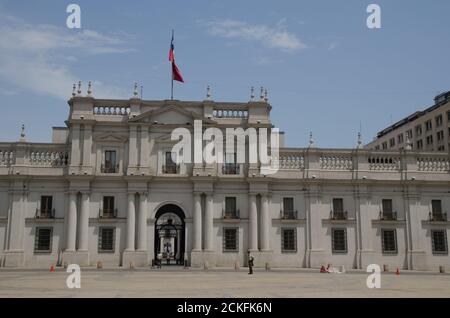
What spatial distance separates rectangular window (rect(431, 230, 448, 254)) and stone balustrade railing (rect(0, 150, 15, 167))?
38676mm

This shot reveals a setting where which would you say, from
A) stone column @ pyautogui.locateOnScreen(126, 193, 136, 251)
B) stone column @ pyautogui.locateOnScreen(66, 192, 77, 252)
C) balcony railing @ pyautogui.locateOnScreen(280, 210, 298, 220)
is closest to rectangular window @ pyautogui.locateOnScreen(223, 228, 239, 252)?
balcony railing @ pyautogui.locateOnScreen(280, 210, 298, 220)

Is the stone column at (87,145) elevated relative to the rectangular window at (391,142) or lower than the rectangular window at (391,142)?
lower

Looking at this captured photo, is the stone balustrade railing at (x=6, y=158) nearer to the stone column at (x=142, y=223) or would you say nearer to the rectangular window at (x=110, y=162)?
the rectangular window at (x=110, y=162)

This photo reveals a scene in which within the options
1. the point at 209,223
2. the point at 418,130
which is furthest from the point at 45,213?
the point at 418,130

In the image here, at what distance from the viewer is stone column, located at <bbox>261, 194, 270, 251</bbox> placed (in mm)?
45938

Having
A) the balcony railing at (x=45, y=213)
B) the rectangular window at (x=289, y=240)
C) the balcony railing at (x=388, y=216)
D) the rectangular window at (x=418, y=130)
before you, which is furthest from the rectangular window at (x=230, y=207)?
the rectangular window at (x=418, y=130)

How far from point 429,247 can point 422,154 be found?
872cm

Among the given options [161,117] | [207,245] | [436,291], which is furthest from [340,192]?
[436,291]

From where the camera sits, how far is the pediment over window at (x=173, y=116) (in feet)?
155

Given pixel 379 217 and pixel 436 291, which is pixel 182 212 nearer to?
pixel 379 217

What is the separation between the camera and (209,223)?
4581 cm

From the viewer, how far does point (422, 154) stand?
162ft

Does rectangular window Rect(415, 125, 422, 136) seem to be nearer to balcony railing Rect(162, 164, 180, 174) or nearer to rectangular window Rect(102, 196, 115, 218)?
balcony railing Rect(162, 164, 180, 174)

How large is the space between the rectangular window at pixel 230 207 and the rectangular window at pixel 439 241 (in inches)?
724
